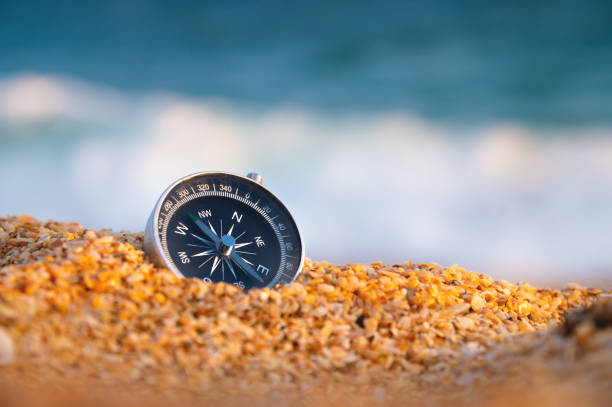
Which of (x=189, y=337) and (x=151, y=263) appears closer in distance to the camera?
(x=189, y=337)

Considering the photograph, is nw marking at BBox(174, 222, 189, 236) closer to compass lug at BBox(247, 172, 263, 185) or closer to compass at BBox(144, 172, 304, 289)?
compass at BBox(144, 172, 304, 289)

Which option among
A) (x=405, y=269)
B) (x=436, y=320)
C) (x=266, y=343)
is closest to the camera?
(x=266, y=343)

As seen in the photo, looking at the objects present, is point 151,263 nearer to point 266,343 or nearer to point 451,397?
point 266,343

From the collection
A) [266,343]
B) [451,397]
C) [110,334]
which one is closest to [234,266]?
[266,343]

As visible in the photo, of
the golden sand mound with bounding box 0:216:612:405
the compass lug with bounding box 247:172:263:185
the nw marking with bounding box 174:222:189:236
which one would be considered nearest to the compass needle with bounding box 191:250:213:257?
the nw marking with bounding box 174:222:189:236

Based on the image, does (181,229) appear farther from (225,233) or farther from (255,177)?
(255,177)

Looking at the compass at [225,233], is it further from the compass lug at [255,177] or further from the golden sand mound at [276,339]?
the golden sand mound at [276,339]

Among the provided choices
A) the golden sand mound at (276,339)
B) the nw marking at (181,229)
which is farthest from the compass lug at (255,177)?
the golden sand mound at (276,339)
